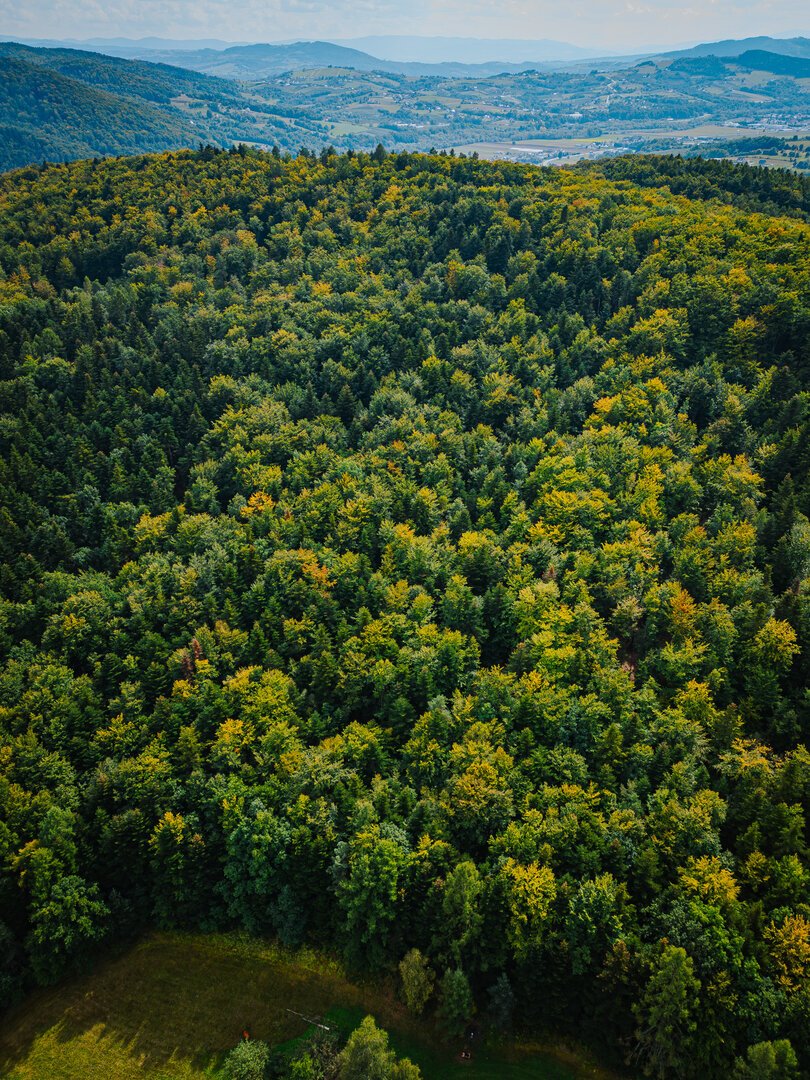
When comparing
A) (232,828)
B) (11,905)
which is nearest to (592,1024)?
(232,828)

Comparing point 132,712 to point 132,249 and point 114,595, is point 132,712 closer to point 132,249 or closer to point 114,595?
point 114,595

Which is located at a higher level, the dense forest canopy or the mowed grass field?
the dense forest canopy

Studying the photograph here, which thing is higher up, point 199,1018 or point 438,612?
point 438,612

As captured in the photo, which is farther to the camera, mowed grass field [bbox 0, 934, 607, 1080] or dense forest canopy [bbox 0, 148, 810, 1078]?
dense forest canopy [bbox 0, 148, 810, 1078]

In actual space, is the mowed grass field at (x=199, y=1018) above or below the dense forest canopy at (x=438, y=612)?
below

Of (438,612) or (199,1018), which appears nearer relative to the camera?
(199,1018)

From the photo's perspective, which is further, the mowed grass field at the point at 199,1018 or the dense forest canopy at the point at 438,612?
the dense forest canopy at the point at 438,612
